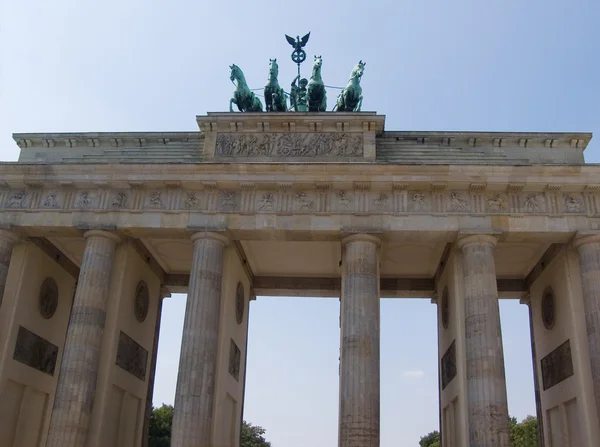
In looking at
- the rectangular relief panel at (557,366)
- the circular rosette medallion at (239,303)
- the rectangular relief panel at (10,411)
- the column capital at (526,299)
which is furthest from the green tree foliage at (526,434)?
the rectangular relief panel at (10,411)

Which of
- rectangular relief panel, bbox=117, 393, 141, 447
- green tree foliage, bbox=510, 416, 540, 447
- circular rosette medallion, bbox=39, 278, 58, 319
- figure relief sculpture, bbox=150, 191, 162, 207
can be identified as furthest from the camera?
A: green tree foliage, bbox=510, 416, 540, 447

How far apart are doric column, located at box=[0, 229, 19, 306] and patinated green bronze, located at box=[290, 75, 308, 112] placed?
1276 cm

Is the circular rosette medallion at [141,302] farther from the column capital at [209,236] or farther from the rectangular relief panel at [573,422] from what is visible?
the rectangular relief panel at [573,422]

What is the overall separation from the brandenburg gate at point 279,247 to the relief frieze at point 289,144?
0.07 meters

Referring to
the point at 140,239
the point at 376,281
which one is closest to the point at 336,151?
the point at 376,281

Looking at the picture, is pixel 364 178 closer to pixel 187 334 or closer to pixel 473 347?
pixel 473 347

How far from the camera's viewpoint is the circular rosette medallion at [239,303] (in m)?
25.8

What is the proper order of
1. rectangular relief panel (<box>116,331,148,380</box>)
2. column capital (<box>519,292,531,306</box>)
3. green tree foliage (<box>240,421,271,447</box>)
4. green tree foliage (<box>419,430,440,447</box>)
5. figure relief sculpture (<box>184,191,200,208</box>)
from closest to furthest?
figure relief sculpture (<box>184,191,200,208</box>) → rectangular relief panel (<box>116,331,148,380</box>) → column capital (<box>519,292,531,306</box>) → green tree foliage (<box>240,421,271,447</box>) → green tree foliage (<box>419,430,440,447</box>)

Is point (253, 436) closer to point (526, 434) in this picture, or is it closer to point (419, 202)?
point (526, 434)

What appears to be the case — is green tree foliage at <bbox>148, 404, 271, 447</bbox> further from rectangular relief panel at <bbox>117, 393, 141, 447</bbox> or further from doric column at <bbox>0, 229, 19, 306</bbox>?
doric column at <bbox>0, 229, 19, 306</bbox>

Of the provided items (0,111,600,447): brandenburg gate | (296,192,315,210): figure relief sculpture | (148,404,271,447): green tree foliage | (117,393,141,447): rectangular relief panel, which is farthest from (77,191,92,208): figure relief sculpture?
(148,404,271,447): green tree foliage

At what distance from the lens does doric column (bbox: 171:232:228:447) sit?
64.1ft

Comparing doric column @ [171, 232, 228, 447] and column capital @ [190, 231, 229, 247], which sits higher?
column capital @ [190, 231, 229, 247]

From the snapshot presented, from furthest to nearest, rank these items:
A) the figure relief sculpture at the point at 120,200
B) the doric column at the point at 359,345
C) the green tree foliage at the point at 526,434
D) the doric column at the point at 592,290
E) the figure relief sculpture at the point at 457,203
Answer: the green tree foliage at the point at 526,434, the figure relief sculpture at the point at 120,200, the figure relief sculpture at the point at 457,203, the doric column at the point at 592,290, the doric column at the point at 359,345
